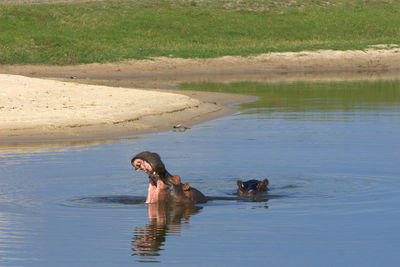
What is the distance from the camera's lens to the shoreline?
2569 centimetres

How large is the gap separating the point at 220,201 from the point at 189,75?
33.3 meters

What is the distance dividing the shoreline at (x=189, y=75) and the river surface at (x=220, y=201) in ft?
6.33

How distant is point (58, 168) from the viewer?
699 inches

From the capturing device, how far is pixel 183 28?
58.9 meters

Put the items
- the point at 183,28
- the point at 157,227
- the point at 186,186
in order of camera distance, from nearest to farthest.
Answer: the point at 157,227 → the point at 186,186 → the point at 183,28

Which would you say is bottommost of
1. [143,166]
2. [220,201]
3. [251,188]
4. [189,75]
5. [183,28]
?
[220,201]

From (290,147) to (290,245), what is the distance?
914cm

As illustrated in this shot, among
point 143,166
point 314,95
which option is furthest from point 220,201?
point 314,95

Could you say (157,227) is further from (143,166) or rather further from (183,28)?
(183,28)

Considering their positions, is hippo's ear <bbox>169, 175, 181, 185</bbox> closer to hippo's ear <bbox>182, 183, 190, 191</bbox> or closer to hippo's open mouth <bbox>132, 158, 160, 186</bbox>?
hippo's ear <bbox>182, 183, 190, 191</bbox>

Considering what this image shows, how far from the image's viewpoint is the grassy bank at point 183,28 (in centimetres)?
5009

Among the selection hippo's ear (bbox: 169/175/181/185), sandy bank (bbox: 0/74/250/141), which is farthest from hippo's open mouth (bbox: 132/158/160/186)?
sandy bank (bbox: 0/74/250/141)

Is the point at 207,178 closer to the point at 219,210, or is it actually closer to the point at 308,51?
the point at 219,210

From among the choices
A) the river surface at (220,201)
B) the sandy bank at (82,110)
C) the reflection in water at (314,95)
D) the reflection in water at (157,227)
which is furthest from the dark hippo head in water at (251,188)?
the reflection in water at (314,95)
